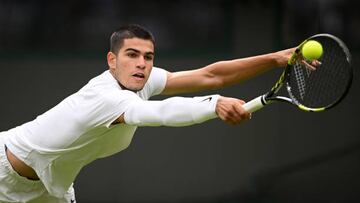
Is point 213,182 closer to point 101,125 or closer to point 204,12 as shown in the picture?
point 204,12

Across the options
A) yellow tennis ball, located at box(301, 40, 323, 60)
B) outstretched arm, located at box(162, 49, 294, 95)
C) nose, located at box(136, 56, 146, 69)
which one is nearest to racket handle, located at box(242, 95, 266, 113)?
yellow tennis ball, located at box(301, 40, 323, 60)

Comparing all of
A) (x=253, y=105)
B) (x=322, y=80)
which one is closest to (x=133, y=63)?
(x=253, y=105)

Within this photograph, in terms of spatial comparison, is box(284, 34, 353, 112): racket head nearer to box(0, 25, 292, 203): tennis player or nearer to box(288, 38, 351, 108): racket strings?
box(288, 38, 351, 108): racket strings

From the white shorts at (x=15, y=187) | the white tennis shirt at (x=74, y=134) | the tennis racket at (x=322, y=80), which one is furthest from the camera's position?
the tennis racket at (x=322, y=80)

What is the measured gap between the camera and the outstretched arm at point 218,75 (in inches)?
147

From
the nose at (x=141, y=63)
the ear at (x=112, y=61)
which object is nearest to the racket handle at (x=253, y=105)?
the nose at (x=141, y=63)

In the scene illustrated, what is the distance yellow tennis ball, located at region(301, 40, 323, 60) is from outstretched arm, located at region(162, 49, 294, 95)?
0.64m

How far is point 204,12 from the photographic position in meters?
5.84

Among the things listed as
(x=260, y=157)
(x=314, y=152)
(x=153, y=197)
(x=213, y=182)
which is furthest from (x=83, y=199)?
(x=314, y=152)

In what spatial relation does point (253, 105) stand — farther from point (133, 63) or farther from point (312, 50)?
point (133, 63)

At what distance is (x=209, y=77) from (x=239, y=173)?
2054 millimetres

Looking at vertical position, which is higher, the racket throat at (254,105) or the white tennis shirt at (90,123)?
the racket throat at (254,105)

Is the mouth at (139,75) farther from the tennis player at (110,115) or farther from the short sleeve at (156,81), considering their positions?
the short sleeve at (156,81)

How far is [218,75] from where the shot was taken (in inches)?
151
